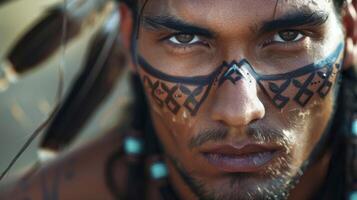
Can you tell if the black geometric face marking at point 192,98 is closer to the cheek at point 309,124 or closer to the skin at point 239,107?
the skin at point 239,107

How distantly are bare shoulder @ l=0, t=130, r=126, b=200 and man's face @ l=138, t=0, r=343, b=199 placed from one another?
0.69m

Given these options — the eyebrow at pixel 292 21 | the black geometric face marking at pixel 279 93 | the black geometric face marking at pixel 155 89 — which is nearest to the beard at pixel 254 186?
the black geometric face marking at pixel 279 93

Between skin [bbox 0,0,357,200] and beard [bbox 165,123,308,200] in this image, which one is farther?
beard [bbox 165,123,308,200]

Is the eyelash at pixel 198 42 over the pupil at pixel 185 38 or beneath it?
beneath

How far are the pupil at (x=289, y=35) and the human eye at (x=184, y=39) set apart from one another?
0.89 feet

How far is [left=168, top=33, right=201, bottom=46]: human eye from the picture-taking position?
9.44ft

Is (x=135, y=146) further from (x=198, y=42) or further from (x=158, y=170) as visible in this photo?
(x=198, y=42)

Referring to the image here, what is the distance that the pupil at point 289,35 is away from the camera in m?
2.83

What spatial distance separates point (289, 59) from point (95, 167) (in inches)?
45.1

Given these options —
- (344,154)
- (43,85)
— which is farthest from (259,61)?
(43,85)

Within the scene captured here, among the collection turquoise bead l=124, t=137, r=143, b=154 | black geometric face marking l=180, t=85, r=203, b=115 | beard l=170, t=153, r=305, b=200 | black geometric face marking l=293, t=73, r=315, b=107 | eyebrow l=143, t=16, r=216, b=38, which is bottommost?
turquoise bead l=124, t=137, r=143, b=154

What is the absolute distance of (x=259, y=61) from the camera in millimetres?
2814

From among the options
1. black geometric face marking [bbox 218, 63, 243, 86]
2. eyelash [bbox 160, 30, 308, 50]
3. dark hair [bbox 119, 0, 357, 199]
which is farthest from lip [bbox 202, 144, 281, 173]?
dark hair [bbox 119, 0, 357, 199]

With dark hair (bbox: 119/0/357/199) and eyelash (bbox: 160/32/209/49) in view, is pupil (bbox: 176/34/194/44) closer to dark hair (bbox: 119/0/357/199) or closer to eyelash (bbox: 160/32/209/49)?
eyelash (bbox: 160/32/209/49)
